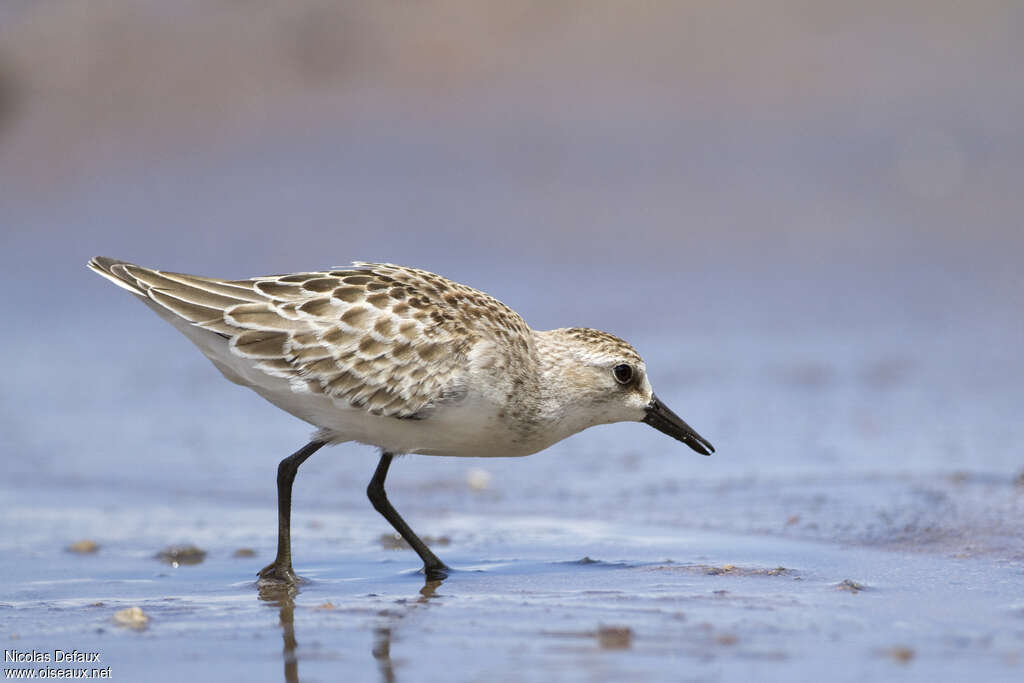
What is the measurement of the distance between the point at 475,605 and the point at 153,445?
5.02 meters

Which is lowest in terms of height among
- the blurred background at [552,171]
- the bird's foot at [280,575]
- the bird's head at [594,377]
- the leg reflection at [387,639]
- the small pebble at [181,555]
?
the leg reflection at [387,639]

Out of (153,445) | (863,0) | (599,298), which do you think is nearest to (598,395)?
(153,445)

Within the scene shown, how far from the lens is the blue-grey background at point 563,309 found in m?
5.94

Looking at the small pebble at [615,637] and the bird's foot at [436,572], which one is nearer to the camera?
the small pebble at [615,637]

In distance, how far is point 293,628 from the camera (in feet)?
18.9

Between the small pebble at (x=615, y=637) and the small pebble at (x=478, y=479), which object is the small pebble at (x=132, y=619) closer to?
the small pebble at (x=615, y=637)

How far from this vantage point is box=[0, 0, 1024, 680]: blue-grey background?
234 inches

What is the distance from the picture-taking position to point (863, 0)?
695 inches

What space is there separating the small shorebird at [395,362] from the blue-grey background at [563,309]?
0.70 m

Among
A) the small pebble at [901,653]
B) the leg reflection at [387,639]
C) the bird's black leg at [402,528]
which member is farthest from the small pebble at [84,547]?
the small pebble at [901,653]

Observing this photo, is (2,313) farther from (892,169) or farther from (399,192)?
(892,169)

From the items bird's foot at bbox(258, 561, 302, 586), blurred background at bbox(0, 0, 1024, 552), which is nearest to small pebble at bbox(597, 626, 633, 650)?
bird's foot at bbox(258, 561, 302, 586)

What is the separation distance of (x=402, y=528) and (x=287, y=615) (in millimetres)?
1260

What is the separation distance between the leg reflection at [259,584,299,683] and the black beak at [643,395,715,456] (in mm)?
2058
